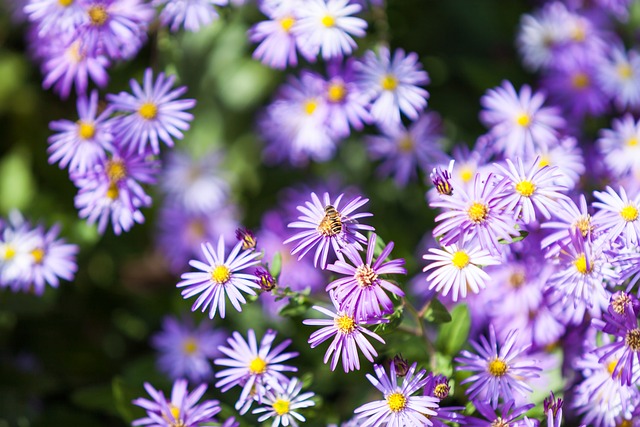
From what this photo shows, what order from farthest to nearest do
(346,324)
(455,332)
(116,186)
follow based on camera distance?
(116,186) < (455,332) < (346,324)

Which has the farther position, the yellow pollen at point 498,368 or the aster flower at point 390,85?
the aster flower at point 390,85

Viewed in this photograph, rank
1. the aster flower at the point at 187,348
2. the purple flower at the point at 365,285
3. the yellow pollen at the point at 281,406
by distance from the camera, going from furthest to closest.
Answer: the aster flower at the point at 187,348
the yellow pollen at the point at 281,406
the purple flower at the point at 365,285

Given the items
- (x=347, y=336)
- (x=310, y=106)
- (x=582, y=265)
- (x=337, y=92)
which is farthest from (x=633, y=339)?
(x=310, y=106)

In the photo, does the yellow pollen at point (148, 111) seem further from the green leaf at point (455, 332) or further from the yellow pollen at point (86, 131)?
the green leaf at point (455, 332)

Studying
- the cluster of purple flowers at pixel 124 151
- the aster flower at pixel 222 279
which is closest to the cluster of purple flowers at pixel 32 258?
the cluster of purple flowers at pixel 124 151

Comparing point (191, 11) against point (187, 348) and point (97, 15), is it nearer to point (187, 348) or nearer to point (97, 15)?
point (97, 15)
